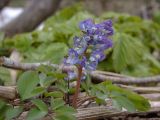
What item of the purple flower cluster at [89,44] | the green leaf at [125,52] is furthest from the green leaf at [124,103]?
the green leaf at [125,52]

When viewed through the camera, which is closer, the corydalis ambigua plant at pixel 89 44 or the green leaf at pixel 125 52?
the corydalis ambigua plant at pixel 89 44

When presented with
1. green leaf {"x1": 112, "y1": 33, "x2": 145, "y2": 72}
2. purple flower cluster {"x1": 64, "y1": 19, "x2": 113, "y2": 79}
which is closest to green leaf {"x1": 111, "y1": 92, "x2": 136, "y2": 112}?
purple flower cluster {"x1": 64, "y1": 19, "x2": 113, "y2": 79}

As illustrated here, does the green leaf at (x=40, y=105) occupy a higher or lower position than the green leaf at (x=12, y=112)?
higher

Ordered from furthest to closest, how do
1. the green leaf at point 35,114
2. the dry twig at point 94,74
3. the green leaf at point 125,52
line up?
the green leaf at point 125,52, the dry twig at point 94,74, the green leaf at point 35,114

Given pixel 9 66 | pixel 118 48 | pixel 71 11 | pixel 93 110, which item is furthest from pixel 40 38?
pixel 93 110

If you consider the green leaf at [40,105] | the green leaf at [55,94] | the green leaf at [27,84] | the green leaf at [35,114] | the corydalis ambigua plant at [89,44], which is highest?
the corydalis ambigua plant at [89,44]

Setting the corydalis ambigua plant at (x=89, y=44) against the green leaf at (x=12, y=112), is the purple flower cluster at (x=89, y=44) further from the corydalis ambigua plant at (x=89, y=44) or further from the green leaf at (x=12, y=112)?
the green leaf at (x=12, y=112)
